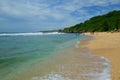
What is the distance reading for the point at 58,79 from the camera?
30.3ft

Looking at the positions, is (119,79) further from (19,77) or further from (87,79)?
(19,77)

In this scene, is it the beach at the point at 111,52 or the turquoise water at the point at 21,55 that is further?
the turquoise water at the point at 21,55

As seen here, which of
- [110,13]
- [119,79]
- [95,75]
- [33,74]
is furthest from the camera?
[110,13]

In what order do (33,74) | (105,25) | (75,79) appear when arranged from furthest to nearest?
(105,25)
(33,74)
(75,79)

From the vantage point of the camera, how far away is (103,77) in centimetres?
927

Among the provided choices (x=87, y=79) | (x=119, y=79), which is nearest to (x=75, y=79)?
(x=87, y=79)

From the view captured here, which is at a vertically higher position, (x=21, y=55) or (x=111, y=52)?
(x=111, y=52)

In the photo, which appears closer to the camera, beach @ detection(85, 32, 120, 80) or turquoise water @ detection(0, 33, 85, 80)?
beach @ detection(85, 32, 120, 80)

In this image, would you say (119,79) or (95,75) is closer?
(119,79)

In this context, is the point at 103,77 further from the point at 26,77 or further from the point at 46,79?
the point at 26,77

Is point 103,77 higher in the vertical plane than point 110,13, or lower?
lower

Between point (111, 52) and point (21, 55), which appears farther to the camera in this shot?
point (21, 55)

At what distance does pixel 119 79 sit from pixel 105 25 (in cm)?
10276

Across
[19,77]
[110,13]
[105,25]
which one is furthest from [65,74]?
[110,13]
